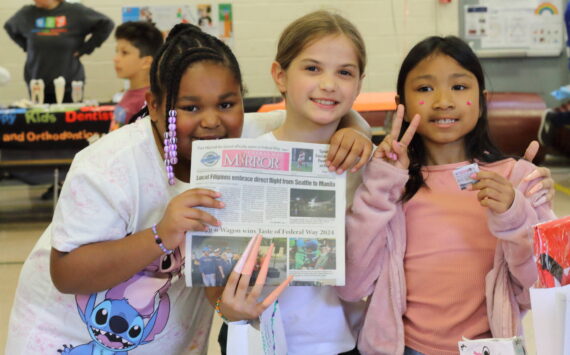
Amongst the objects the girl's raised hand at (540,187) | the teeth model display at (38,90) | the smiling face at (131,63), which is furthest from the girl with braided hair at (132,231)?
the teeth model display at (38,90)

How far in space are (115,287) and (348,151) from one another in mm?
548

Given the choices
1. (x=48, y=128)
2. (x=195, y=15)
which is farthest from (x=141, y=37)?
(x=195, y=15)

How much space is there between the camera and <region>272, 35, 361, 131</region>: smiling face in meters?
1.37

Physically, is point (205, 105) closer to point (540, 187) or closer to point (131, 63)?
point (540, 187)

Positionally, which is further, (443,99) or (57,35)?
(57,35)

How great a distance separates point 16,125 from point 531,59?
17.4 feet

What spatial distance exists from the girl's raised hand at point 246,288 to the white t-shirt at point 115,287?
0.22 metres

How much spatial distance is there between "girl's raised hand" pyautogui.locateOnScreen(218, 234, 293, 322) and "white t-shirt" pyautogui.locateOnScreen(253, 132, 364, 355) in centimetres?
20

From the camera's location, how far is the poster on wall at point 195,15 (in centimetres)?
710

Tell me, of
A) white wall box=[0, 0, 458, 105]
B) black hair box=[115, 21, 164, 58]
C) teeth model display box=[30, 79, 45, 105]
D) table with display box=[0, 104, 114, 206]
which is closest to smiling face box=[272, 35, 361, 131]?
black hair box=[115, 21, 164, 58]

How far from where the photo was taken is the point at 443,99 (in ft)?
4.69

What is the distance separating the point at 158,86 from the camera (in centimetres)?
138

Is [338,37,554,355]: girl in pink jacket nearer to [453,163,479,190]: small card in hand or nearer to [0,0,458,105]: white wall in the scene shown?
[453,163,479,190]: small card in hand

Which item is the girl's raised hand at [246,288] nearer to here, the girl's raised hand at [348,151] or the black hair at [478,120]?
the girl's raised hand at [348,151]
